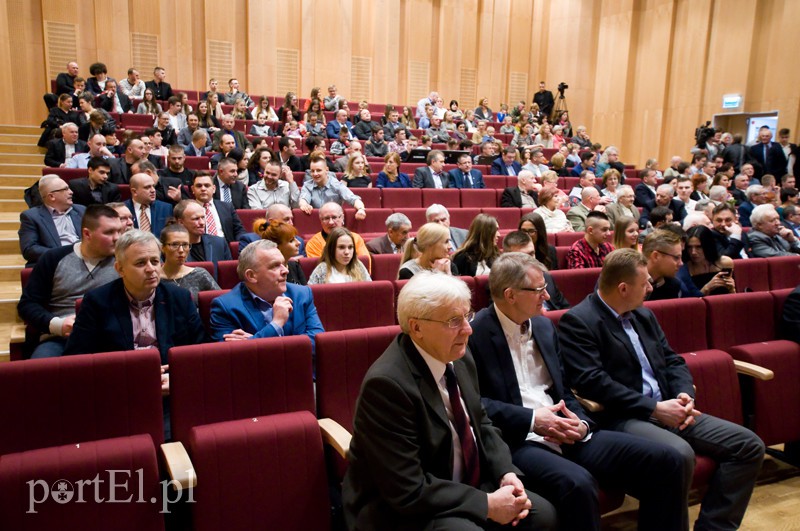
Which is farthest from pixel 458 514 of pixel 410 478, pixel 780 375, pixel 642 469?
pixel 780 375

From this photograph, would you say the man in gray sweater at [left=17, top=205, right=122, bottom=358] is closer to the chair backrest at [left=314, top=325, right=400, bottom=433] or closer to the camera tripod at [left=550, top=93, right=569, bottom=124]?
the chair backrest at [left=314, top=325, right=400, bottom=433]

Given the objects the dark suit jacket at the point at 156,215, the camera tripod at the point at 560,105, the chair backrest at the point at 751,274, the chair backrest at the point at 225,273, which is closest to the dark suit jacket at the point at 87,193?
the dark suit jacket at the point at 156,215

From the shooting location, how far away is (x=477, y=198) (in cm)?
545

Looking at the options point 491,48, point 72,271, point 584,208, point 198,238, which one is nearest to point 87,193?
point 198,238

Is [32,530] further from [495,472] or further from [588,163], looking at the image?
[588,163]

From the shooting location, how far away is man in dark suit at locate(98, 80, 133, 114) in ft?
22.8

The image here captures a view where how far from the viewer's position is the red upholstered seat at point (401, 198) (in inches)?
196

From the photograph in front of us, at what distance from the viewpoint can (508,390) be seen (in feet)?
5.80

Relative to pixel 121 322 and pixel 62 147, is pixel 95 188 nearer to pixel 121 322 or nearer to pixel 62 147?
pixel 62 147

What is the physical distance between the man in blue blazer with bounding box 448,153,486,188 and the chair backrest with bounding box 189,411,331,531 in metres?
4.32

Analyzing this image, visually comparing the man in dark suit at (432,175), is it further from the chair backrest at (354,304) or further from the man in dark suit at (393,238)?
the chair backrest at (354,304)

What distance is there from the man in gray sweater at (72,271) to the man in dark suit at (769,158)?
7338mm

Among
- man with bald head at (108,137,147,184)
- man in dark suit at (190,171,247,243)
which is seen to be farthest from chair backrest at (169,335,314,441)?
man with bald head at (108,137,147,184)

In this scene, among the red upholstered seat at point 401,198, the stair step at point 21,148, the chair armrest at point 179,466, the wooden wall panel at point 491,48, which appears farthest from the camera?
the wooden wall panel at point 491,48
